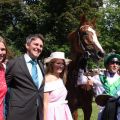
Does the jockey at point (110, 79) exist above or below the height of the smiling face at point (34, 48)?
below

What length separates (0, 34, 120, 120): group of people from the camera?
15.8 ft

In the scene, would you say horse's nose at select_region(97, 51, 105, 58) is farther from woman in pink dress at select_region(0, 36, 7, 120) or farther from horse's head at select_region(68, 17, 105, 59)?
woman in pink dress at select_region(0, 36, 7, 120)

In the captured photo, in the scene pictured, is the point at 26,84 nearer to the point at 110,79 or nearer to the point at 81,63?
the point at 110,79

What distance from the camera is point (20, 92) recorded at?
484cm

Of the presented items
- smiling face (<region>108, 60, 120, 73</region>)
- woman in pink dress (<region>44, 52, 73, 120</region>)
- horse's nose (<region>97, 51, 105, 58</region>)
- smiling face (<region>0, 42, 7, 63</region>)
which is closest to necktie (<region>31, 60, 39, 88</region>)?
woman in pink dress (<region>44, 52, 73, 120</region>)

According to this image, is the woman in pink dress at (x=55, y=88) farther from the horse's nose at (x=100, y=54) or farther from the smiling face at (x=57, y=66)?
the horse's nose at (x=100, y=54)

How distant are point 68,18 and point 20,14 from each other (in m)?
4.35

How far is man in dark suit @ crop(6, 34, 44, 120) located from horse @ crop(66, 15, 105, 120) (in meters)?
1.67

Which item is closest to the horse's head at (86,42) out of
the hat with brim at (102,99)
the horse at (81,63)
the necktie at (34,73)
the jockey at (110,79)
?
the horse at (81,63)

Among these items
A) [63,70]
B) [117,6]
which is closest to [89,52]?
[63,70]

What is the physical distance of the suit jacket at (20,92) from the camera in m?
4.83

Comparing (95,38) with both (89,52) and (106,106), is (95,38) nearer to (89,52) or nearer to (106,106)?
(89,52)

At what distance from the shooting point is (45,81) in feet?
17.2

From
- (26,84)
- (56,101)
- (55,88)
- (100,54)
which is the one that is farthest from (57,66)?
(100,54)
